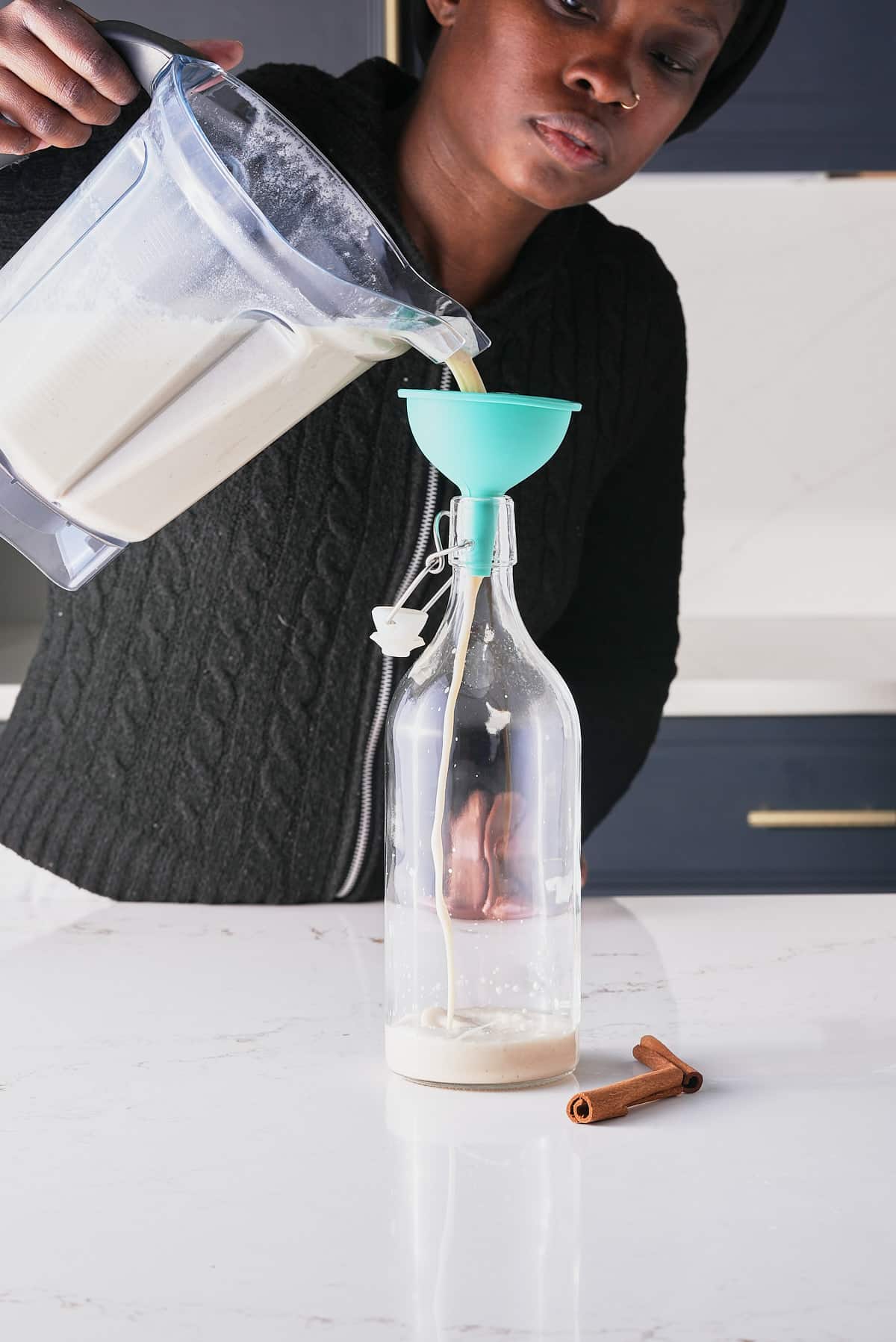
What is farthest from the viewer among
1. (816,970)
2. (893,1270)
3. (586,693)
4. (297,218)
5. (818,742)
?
(818,742)

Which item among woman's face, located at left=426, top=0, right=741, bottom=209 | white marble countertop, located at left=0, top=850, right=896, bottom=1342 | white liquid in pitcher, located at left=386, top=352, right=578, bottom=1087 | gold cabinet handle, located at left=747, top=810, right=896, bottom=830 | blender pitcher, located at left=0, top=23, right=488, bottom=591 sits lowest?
gold cabinet handle, located at left=747, top=810, right=896, bottom=830

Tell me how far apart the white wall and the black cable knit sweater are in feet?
4.48

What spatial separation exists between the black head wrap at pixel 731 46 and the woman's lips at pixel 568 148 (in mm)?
240

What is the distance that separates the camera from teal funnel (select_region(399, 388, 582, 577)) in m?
0.62

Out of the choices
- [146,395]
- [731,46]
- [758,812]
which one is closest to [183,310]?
[146,395]

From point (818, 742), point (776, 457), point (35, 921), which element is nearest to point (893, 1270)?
point (35, 921)

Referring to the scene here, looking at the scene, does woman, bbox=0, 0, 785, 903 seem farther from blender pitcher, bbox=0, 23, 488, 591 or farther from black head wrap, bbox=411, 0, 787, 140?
blender pitcher, bbox=0, 23, 488, 591

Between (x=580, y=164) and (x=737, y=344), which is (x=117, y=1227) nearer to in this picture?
(x=580, y=164)

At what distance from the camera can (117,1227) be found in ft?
1.67

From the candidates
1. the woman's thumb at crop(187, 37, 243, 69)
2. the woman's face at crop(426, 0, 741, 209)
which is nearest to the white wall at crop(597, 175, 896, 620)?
the woman's face at crop(426, 0, 741, 209)

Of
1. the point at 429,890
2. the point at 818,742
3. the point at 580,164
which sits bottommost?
the point at 818,742

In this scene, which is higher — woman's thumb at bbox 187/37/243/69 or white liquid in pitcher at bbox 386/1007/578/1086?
woman's thumb at bbox 187/37/243/69

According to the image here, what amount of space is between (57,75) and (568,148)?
0.39m

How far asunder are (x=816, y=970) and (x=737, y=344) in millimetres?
1892
